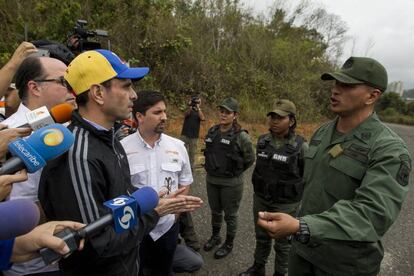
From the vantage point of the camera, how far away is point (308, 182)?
2244 millimetres

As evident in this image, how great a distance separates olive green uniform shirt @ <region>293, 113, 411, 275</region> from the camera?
1.63m

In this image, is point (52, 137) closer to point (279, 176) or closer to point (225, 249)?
point (279, 176)

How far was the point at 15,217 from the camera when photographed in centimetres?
104

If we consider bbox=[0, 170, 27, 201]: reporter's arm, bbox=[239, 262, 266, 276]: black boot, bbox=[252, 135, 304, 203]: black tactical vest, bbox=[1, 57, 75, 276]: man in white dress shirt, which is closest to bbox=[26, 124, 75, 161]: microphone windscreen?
bbox=[0, 170, 27, 201]: reporter's arm

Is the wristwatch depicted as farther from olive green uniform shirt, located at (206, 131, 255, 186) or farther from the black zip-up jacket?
olive green uniform shirt, located at (206, 131, 255, 186)

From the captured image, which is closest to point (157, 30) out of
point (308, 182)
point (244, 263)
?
point (244, 263)

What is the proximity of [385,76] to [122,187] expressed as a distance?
6.00 feet

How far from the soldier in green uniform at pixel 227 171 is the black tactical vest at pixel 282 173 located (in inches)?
20.0

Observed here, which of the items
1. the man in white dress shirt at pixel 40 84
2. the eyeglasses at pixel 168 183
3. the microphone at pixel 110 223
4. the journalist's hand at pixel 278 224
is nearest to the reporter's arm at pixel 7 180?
the microphone at pixel 110 223

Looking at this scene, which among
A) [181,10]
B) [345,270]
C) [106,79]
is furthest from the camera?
[181,10]

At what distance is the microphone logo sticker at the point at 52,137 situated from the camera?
1172mm

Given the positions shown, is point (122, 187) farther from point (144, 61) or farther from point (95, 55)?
point (144, 61)

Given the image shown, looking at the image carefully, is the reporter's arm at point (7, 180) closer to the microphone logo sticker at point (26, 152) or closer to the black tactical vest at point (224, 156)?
the microphone logo sticker at point (26, 152)

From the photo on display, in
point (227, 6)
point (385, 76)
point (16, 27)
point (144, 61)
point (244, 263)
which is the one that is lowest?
point (244, 263)
